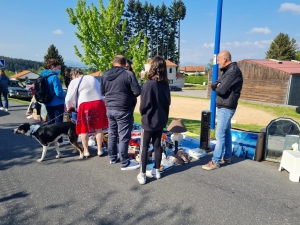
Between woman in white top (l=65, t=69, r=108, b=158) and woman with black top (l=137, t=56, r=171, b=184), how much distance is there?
4.15ft

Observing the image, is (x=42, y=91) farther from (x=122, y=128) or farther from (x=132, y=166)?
(x=132, y=166)

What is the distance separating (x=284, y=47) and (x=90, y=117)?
158ft

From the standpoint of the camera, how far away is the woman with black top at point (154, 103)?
3070 millimetres

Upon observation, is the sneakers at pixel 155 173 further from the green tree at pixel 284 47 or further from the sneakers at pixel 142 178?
the green tree at pixel 284 47

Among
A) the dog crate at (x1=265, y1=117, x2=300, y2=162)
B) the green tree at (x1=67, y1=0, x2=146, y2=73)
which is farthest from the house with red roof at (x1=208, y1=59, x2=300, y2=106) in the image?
the dog crate at (x1=265, y1=117, x2=300, y2=162)

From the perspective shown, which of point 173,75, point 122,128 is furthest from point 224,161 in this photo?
point 173,75

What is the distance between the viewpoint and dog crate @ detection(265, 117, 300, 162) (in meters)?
3.94

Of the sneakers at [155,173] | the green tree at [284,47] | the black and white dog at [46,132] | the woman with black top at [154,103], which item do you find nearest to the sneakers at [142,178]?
the woman with black top at [154,103]

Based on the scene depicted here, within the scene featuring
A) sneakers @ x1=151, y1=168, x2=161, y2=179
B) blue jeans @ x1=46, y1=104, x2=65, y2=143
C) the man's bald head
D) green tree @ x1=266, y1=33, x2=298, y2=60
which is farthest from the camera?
green tree @ x1=266, y1=33, x2=298, y2=60

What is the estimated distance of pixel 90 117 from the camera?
4086mm

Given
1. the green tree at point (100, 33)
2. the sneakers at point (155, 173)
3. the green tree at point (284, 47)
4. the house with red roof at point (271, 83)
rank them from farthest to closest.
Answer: the green tree at point (284, 47), the house with red roof at point (271, 83), the green tree at point (100, 33), the sneakers at point (155, 173)

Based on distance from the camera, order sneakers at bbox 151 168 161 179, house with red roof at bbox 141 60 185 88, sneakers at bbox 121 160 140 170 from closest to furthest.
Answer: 1. sneakers at bbox 151 168 161 179
2. sneakers at bbox 121 160 140 170
3. house with red roof at bbox 141 60 185 88

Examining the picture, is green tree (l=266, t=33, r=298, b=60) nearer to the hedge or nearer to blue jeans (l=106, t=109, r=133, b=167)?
the hedge

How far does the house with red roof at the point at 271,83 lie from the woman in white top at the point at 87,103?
20.7 meters
